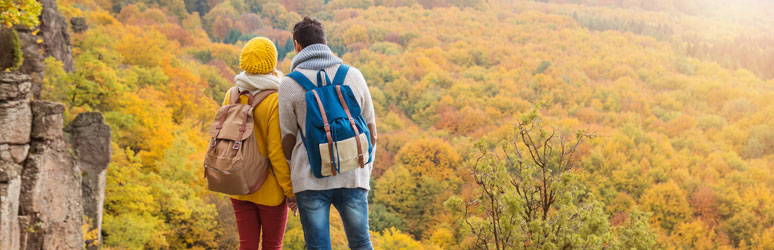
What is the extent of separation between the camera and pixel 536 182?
20.6ft

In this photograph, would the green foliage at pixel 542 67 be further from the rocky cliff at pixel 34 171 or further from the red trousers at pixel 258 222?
the red trousers at pixel 258 222

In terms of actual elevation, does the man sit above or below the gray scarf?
below

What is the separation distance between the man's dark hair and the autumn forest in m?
2.90

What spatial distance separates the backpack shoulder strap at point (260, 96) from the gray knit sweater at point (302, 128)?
0.79 ft

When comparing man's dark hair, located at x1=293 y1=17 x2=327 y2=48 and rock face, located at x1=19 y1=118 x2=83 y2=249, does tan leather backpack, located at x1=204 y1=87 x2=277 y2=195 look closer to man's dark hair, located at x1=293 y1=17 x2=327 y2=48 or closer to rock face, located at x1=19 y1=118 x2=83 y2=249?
man's dark hair, located at x1=293 y1=17 x2=327 y2=48

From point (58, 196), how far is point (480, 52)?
262 feet

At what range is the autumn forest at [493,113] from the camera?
Answer: 697 centimetres

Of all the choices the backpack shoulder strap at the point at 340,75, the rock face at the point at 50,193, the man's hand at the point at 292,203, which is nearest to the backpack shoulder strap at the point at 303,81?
the backpack shoulder strap at the point at 340,75

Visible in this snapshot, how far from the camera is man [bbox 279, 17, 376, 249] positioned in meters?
2.65

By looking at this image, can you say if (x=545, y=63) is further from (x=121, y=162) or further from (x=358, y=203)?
(x=358, y=203)

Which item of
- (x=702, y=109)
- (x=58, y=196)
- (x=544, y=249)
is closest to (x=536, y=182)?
(x=544, y=249)

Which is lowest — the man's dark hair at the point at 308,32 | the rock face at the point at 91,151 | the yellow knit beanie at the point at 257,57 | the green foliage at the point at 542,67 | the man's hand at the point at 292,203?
the green foliage at the point at 542,67

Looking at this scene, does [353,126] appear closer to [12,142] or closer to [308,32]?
[308,32]

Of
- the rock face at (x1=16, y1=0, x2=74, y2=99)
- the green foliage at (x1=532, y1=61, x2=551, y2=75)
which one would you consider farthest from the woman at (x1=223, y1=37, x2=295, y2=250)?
the green foliage at (x1=532, y1=61, x2=551, y2=75)
